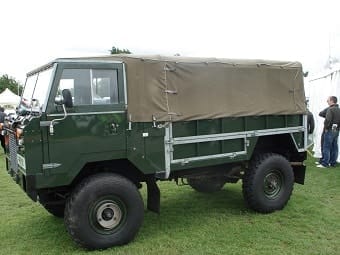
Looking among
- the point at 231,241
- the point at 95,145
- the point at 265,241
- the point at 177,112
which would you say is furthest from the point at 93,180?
the point at 265,241

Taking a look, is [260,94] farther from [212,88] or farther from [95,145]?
[95,145]

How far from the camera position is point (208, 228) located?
631 cm

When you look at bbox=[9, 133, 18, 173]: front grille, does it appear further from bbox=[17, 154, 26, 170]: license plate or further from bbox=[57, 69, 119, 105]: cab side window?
bbox=[57, 69, 119, 105]: cab side window

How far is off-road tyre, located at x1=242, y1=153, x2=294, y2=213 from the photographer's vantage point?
271 inches

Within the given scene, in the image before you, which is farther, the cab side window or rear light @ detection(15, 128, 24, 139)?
the cab side window

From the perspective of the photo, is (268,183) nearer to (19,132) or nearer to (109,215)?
(109,215)

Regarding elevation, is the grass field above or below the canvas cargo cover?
below

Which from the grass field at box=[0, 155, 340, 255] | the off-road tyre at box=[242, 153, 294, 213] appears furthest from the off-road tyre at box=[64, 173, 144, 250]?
the off-road tyre at box=[242, 153, 294, 213]

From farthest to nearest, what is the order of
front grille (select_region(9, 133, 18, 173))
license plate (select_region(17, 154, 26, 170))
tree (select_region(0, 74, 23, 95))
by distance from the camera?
tree (select_region(0, 74, 23, 95)) < front grille (select_region(9, 133, 18, 173)) < license plate (select_region(17, 154, 26, 170))

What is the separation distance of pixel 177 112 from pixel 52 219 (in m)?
2.81

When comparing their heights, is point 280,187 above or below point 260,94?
below

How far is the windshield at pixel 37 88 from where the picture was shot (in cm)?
538

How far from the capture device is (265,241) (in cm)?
571

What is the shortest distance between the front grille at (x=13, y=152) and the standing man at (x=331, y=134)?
27.3ft
